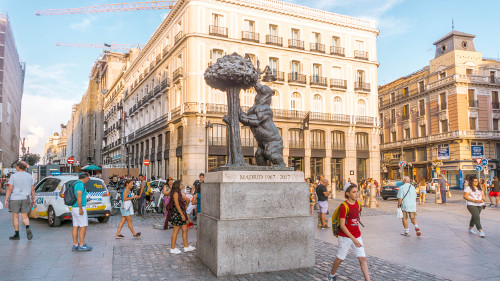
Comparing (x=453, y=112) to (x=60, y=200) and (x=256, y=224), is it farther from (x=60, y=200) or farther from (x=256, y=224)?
(x=256, y=224)

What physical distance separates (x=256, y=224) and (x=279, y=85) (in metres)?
29.1

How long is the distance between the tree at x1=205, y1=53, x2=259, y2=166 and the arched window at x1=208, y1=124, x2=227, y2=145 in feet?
78.8

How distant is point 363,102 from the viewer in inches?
1511

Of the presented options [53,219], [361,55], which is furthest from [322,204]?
[361,55]

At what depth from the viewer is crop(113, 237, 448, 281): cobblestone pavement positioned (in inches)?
237

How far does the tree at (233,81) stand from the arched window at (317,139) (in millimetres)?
28415

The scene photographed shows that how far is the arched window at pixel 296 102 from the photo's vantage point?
3516 centimetres

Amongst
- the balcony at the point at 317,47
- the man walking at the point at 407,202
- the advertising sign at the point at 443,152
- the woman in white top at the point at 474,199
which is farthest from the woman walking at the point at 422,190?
the advertising sign at the point at 443,152

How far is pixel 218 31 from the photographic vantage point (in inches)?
1278

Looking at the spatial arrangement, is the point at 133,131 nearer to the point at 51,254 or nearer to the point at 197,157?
the point at 197,157

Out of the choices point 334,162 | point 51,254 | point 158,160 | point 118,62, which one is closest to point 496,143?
point 334,162

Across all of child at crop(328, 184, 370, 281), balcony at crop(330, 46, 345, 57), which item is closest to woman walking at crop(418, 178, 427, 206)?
child at crop(328, 184, 370, 281)

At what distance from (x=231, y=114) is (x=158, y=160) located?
31.8 m

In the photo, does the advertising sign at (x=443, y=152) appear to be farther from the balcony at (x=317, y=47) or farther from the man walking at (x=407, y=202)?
the man walking at (x=407, y=202)
